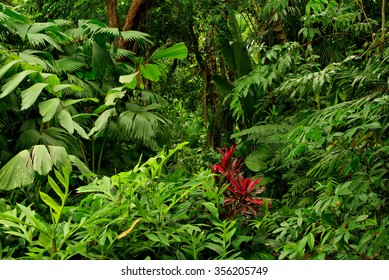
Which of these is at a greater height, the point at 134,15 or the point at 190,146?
the point at 134,15

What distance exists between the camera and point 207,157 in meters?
5.99

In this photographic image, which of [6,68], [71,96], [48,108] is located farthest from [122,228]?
[71,96]

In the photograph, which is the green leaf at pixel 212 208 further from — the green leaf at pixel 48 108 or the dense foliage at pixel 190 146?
the green leaf at pixel 48 108

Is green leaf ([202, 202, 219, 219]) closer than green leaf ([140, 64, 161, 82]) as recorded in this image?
Yes

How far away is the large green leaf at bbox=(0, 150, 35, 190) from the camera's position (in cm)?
290

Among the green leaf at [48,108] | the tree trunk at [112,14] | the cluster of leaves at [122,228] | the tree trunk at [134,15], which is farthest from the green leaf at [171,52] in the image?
the cluster of leaves at [122,228]

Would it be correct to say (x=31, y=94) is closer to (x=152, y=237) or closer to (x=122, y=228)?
(x=122, y=228)

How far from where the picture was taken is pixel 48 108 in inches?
132

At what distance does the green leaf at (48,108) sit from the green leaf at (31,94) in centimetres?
11

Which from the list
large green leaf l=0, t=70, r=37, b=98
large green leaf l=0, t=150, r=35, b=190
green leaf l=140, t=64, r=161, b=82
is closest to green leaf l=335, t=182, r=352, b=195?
large green leaf l=0, t=150, r=35, b=190

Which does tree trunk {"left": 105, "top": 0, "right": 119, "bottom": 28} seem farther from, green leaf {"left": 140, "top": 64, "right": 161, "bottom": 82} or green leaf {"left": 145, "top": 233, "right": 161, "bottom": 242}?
green leaf {"left": 145, "top": 233, "right": 161, "bottom": 242}

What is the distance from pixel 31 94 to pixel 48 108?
5.5 inches

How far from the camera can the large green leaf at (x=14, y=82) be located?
3258 mm

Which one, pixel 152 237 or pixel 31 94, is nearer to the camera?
pixel 152 237
